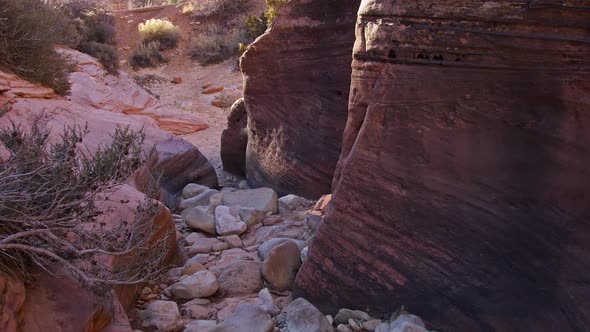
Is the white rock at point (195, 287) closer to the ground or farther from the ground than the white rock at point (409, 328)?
closer to the ground

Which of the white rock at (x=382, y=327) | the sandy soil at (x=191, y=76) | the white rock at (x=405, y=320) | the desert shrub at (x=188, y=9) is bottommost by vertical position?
the sandy soil at (x=191, y=76)

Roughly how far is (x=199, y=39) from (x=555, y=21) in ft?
53.5

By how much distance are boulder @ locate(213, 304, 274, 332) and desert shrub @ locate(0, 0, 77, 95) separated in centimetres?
570

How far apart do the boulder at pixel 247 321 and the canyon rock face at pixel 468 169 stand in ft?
1.52

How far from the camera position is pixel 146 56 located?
17438mm

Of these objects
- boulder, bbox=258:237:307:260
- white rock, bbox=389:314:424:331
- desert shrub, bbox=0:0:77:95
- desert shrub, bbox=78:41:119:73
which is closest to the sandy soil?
desert shrub, bbox=78:41:119:73

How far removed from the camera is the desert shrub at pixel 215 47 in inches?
682

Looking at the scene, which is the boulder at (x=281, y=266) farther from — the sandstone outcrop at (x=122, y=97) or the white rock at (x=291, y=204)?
the sandstone outcrop at (x=122, y=97)

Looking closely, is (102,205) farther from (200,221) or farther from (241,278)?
(200,221)

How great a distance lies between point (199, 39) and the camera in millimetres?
18266

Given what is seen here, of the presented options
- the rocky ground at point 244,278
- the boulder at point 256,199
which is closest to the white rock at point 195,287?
the rocky ground at point 244,278

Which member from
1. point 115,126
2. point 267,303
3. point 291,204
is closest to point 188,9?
point 115,126

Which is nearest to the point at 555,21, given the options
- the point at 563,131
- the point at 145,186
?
the point at 563,131

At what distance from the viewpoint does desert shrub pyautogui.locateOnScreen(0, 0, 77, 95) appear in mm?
7711
